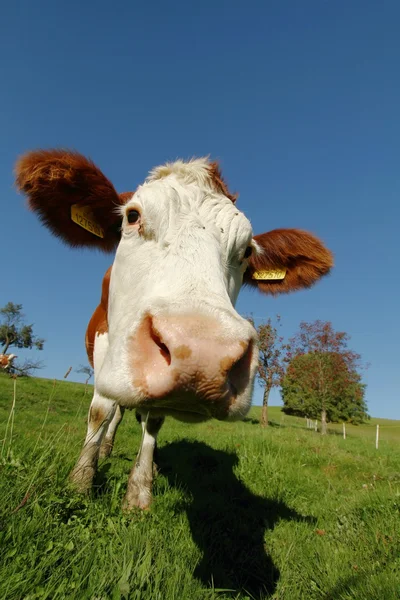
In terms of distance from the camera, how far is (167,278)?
1936 mm

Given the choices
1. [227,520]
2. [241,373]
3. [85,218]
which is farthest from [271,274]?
[241,373]

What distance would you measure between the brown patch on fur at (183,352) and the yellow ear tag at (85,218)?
2773mm

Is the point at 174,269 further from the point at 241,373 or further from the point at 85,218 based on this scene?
the point at 85,218

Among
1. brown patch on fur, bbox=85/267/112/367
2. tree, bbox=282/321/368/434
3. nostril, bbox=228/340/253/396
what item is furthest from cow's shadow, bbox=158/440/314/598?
tree, bbox=282/321/368/434

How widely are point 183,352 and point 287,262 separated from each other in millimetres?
3712

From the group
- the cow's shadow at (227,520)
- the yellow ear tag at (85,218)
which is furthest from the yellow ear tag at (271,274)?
the cow's shadow at (227,520)

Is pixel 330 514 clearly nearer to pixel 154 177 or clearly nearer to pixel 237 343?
→ pixel 237 343

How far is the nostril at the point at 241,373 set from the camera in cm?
156

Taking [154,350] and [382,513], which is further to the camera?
[382,513]

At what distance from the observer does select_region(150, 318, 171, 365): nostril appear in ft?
5.00

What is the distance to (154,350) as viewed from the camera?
1.57 m

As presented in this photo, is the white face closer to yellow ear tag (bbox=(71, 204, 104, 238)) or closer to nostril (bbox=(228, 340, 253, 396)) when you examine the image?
nostril (bbox=(228, 340, 253, 396))

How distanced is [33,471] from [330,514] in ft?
10.3

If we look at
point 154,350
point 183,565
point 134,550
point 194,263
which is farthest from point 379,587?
point 194,263
